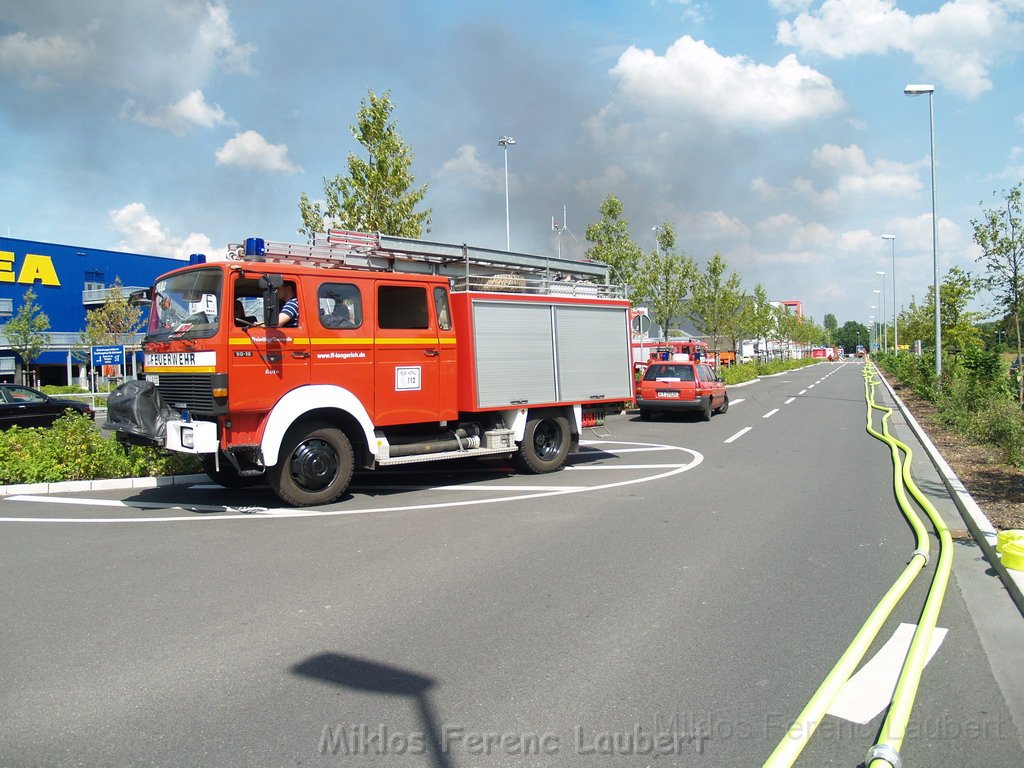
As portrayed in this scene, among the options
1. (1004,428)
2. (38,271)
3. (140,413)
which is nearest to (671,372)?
(1004,428)

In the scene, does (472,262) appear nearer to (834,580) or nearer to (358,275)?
(358,275)

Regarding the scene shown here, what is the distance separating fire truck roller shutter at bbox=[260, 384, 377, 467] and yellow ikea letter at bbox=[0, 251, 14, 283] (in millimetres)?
38697

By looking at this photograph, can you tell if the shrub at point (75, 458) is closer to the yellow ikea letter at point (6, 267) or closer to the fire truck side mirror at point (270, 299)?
the fire truck side mirror at point (270, 299)

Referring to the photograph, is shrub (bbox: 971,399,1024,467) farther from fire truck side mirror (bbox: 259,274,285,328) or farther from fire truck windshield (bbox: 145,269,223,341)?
fire truck windshield (bbox: 145,269,223,341)

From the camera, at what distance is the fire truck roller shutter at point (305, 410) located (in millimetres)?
8102

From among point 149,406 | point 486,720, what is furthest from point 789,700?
point 149,406

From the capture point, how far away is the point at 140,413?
8383 mm

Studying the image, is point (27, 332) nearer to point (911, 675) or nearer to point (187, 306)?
point (187, 306)

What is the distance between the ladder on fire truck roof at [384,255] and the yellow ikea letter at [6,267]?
37.4 meters

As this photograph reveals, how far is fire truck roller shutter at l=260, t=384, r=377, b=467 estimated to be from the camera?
8102 mm

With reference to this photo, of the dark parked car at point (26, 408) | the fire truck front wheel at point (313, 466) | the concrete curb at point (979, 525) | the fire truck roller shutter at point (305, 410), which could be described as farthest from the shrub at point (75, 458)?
the concrete curb at point (979, 525)

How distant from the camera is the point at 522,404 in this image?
10688mm

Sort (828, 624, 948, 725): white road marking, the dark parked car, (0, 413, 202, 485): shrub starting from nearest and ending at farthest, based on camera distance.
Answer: (828, 624, 948, 725): white road marking, (0, 413, 202, 485): shrub, the dark parked car

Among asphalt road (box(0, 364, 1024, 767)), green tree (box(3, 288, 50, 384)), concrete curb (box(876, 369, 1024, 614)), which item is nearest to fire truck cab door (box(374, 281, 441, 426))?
asphalt road (box(0, 364, 1024, 767))
